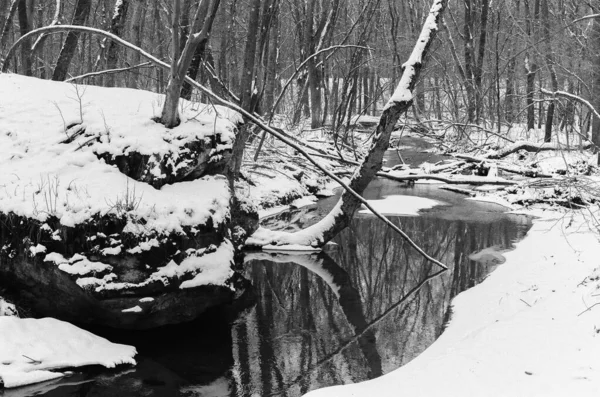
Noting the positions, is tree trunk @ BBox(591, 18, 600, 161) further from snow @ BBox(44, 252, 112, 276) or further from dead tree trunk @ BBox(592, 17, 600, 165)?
snow @ BBox(44, 252, 112, 276)

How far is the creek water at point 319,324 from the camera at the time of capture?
5.26 meters

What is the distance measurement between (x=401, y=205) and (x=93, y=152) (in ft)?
28.8

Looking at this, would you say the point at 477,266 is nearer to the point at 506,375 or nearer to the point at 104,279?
the point at 506,375

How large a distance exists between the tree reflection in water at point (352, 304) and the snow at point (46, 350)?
4.71 ft

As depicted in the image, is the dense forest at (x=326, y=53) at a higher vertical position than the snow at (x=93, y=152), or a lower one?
higher

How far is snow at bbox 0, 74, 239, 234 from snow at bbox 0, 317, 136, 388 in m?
1.19

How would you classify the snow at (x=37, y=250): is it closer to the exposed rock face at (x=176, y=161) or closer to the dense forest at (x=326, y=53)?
the exposed rock face at (x=176, y=161)

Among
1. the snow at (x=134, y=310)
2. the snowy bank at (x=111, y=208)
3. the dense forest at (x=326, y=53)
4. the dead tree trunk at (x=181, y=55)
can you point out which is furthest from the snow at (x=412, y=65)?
the snow at (x=134, y=310)

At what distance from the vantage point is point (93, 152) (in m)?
6.94

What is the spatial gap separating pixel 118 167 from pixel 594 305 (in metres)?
5.72

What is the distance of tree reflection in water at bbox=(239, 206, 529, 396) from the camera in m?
5.58

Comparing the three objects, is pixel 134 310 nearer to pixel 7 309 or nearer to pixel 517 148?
pixel 7 309

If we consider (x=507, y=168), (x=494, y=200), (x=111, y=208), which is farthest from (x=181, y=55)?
(x=507, y=168)

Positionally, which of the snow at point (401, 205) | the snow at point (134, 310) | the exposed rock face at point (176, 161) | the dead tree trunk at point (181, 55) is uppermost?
the dead tree trunk at point (181, 55)
